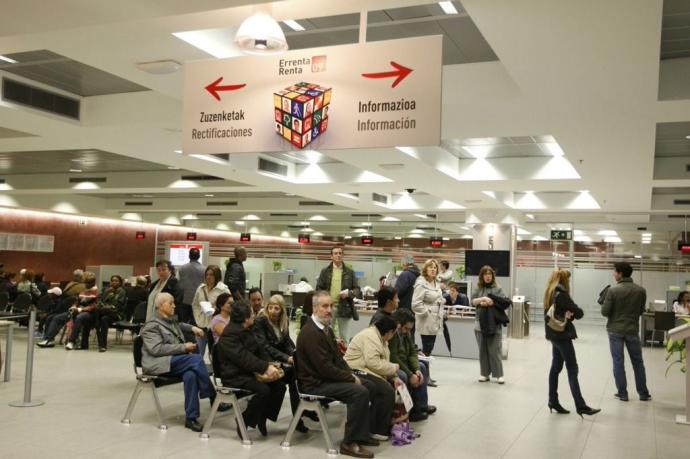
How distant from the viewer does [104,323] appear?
37.5 ft

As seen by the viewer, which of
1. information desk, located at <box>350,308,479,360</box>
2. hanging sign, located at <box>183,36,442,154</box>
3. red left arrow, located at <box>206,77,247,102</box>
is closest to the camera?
hanging sign, located at <box>183,36,442,154</box>

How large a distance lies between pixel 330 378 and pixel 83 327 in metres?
7.45

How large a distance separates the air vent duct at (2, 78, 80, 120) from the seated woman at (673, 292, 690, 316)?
1292 centimetres

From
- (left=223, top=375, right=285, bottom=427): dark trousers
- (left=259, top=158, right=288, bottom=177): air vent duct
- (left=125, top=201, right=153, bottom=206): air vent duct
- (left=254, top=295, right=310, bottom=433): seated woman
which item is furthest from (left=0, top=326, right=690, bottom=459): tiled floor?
(left=125, top=201, right=153, bottom=206): air vent duct

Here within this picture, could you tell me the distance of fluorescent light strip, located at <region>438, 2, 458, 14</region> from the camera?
4.97 m

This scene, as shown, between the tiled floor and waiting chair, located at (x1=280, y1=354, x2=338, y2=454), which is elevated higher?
waiting chair, located at (x1=280, y1=354, x2=338, y2=454)

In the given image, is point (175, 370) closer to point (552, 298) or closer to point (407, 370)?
point (407, 370)

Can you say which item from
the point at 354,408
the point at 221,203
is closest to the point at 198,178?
the point at 221,203

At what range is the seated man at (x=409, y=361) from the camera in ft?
21.0

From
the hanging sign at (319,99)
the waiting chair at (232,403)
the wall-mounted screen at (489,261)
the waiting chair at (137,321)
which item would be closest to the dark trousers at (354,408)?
the waiting chair at (232,403)

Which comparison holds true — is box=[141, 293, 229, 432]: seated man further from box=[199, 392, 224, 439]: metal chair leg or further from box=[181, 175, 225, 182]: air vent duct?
box=[181, 175, 225, 182]: air vent duct

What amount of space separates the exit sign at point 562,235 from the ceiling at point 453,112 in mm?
740

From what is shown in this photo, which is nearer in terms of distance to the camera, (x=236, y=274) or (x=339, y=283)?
(x=339, y=283)

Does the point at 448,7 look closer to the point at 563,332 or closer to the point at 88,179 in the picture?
the point at 563,332
